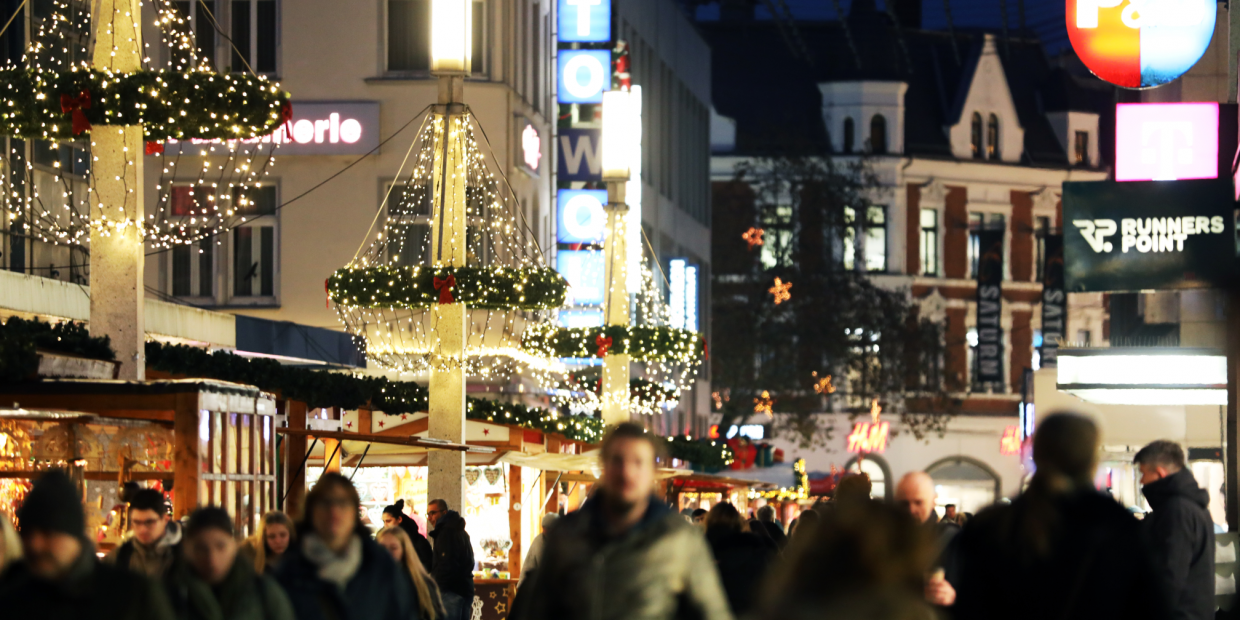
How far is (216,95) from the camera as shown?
42.2 ft

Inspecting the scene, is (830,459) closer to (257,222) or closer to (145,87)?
(257,222)

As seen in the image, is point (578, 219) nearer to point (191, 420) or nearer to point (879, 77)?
point (191, 420)

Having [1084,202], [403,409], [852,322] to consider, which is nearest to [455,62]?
[403,409]

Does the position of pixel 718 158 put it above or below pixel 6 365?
above

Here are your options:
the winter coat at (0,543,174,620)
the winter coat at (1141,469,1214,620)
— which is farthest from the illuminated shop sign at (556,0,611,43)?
the winter coat at (0,543,174,620)

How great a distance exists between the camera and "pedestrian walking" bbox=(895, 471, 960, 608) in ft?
21.3

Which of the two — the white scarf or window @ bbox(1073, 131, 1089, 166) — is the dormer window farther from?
the white scarf

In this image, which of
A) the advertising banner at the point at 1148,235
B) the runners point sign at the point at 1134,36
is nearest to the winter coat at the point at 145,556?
the runners point sign at the point at 1134,36

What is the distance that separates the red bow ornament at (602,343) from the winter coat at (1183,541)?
647 inches

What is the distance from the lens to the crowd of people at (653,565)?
4.19 metres

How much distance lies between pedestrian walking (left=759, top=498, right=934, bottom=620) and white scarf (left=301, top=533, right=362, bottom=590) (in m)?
3.02

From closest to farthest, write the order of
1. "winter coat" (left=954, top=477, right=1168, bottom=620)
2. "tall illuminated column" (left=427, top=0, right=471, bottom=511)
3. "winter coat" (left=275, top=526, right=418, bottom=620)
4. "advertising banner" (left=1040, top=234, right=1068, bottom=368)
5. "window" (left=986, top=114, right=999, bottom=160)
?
"winter coat" (left=954, top=477, right=1168, bottom=620), "winter coat" (left=275, top=526, right=418, bottom=620), "tall illuminated column" (left=427, top=0, right=471, bottom=511), "advertising banner" (left=1040, top=234, right=1068, bottom=368), "window" (left=986, top=114, right=999, bottom=160)

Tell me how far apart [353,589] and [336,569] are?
107 mm

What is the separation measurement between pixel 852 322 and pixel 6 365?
151ft
